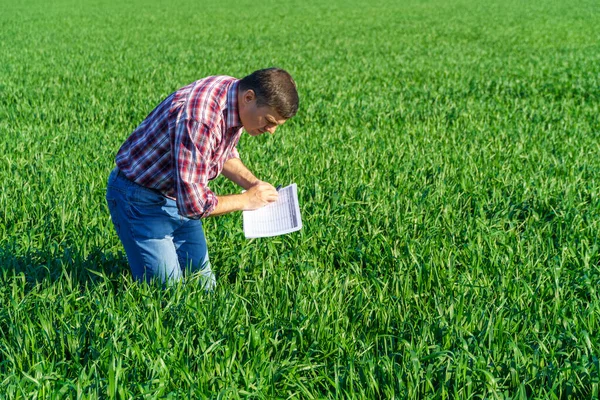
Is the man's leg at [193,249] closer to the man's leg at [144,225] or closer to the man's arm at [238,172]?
the man's leg at [144,225]

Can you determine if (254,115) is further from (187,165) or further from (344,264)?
(344,264)

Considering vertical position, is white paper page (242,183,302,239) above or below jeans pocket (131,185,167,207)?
below

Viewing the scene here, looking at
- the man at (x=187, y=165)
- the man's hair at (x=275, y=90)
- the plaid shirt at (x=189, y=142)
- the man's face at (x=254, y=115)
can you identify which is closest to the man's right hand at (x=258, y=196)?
the man at (x=187, y=165)

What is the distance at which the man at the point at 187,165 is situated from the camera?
2.56 metres

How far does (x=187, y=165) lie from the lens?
2.58 metres

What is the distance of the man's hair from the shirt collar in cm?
7

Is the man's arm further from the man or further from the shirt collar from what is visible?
the shirt collar

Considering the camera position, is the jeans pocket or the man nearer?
the man

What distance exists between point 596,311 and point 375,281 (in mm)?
999

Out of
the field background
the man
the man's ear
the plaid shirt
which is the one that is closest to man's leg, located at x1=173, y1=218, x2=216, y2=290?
the man

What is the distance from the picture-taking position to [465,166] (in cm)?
537

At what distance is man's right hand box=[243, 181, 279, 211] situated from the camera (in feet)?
9.37

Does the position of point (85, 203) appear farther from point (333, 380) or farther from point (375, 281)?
point (333, 380)

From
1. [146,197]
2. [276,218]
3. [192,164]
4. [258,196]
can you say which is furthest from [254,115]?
[146,197]
